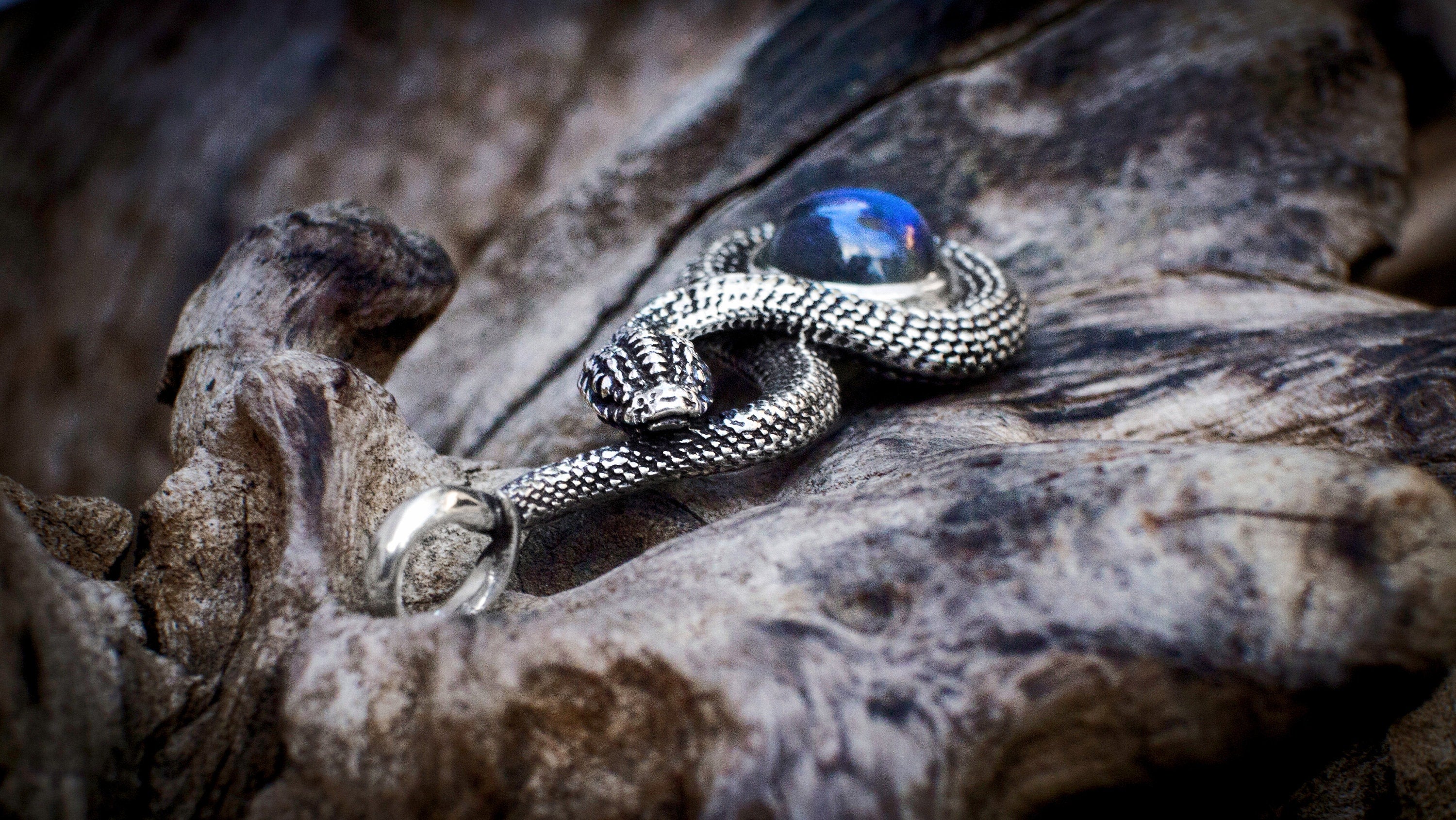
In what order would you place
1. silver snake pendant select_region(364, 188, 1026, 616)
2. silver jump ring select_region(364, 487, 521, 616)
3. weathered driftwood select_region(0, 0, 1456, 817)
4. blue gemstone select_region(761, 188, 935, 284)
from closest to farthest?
1. weathered driftwood select_region(0, 0, 1456, 817)
2. silver jump ring select_region(364, 487, 521, 616)
3. silver snake pendant select_region(364, 188, 1026, 616)
4. blue gemstone select_region(761, 188, 935, 284)

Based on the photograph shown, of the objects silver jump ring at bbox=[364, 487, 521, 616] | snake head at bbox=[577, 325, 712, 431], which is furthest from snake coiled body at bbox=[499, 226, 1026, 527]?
silver jump ring at bbox=[364, 487, 521, 616]

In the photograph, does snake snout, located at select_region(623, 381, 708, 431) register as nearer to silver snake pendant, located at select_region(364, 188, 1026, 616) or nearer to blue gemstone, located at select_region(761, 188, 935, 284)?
silver snake pendant, located at select_region(364, 188, 1026, 616)

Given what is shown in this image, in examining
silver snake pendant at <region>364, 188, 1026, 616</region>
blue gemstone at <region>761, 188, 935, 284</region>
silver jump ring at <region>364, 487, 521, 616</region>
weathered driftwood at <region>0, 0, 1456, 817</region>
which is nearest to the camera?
weathered driftwood at <region>0, 0, 1456, 817</region>

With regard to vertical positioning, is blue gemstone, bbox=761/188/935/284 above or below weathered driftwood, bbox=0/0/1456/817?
above

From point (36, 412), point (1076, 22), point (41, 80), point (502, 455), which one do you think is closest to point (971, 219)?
point (1076, 22)

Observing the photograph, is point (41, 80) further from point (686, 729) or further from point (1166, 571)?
point (1166, 571)

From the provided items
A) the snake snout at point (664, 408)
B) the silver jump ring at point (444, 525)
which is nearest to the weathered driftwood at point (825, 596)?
the silver jump ring at point (444, 525)

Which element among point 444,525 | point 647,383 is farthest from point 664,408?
point 444,525
